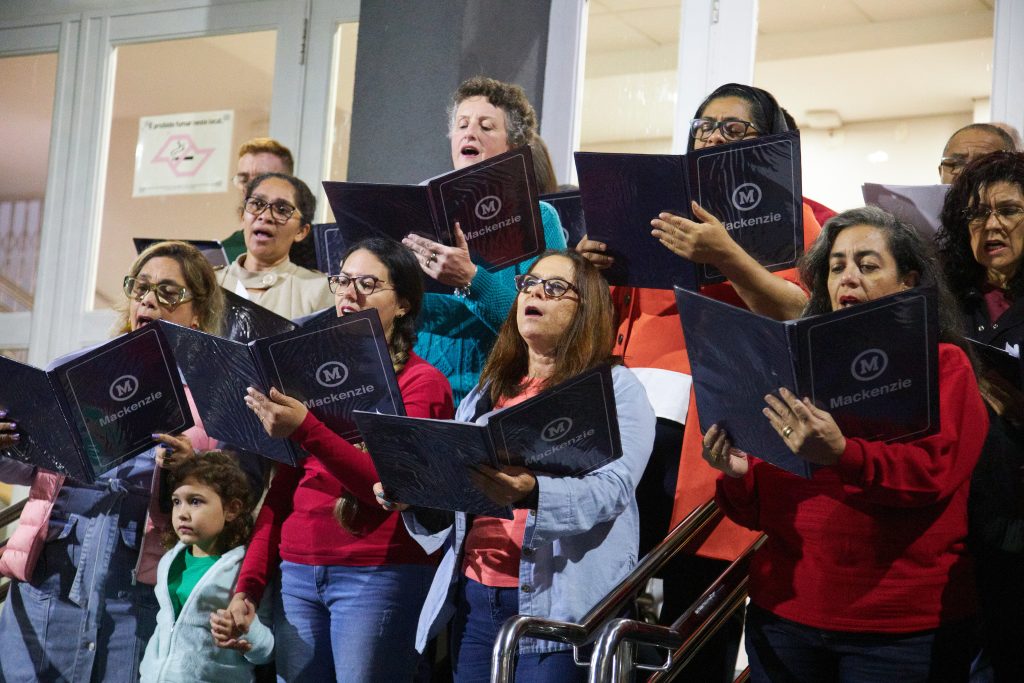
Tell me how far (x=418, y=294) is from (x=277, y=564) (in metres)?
0.72

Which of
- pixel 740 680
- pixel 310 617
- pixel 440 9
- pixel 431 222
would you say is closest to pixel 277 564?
pixel 310 617

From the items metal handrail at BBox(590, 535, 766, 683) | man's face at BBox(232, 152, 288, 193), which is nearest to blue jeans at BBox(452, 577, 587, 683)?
metal handrail at BBox(590, 535, 766, 683)

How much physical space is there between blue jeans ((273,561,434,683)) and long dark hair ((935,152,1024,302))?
1351mm

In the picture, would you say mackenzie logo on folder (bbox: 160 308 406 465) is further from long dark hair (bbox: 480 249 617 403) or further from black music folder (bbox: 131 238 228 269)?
black music folder (bbox: 131 238 228 269)

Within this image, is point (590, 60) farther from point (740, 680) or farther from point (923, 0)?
point (740, 680)

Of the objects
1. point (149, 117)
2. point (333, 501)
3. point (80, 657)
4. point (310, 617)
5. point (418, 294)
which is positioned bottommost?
point (80, 657)

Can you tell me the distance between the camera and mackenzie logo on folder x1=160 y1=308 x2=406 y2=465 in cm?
249

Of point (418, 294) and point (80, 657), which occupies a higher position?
point (418, 294)

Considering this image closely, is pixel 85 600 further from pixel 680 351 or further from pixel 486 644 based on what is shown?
pixel 680 351

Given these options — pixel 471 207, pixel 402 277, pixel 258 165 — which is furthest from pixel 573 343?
pixel 258 165

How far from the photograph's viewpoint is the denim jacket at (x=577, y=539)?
7.59 ft

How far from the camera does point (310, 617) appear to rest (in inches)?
107

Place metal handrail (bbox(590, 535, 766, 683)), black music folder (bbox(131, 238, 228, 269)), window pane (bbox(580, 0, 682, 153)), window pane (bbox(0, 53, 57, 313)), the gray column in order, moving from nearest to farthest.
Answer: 1. metal handrail (bbox(590, 535, 766, 683))
2. black music folder (bbox(131, 238, 228, 269))
3. the gray column
4. window pane (bbox(580, 0, 682, 153))
5. window pane (bbox(0, 53, 57, 313))

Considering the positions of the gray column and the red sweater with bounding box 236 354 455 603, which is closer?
the red sweater with bounding box 236 354 455 603
